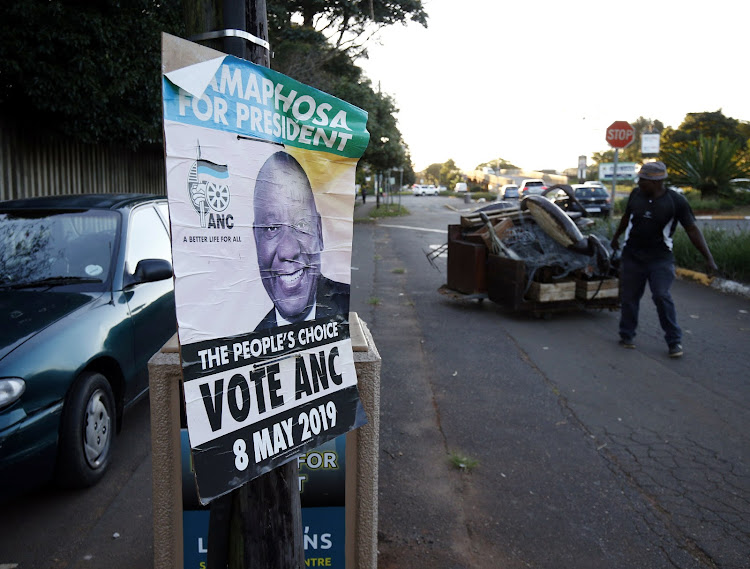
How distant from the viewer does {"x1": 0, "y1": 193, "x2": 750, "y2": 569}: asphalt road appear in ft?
11.0

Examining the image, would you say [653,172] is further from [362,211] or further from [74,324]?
[362,211]

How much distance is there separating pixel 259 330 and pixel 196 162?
1.58 feet

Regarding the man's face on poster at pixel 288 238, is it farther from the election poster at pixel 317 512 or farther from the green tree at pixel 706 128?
the green tree at pixel 706 128

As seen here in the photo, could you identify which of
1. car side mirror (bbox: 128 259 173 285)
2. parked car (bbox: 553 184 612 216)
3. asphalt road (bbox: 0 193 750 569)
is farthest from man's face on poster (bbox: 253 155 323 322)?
parked car (bbox: 553 184 612 216)

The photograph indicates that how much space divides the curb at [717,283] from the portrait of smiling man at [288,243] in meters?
10.1

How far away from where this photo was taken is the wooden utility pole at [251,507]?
1.92 metres

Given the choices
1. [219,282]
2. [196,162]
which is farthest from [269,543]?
[196,162]

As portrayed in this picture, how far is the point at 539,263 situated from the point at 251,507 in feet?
22.4

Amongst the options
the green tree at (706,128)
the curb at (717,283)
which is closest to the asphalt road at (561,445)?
the curb at (717,283)

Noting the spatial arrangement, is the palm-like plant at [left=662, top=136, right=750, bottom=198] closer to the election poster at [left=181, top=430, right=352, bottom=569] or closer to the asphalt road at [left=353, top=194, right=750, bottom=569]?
the asphalt road at [left=353, top=194, right=750, bottom=569]

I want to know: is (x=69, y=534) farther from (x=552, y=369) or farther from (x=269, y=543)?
(x=552, y=369)

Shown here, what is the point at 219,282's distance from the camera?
1.68 metres

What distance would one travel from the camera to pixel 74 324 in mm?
3869

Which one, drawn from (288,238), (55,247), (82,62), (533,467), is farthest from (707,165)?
(288,238)
